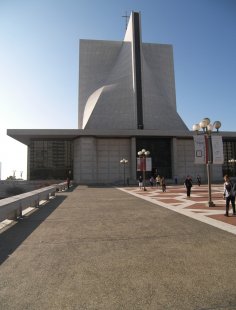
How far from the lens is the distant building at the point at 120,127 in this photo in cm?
5150

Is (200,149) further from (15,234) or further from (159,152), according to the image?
(159,152)

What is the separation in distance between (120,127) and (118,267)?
52.5 m

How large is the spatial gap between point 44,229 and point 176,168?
45.6 meters

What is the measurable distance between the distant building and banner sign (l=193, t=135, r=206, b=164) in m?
35.1

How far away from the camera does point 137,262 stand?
564 cm

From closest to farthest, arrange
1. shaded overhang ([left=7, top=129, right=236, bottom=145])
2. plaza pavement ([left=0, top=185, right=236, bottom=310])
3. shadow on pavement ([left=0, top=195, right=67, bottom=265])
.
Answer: plaza pavement ([left=0, top=185, right=236, bottom=310])
shadow on pavement ([left=0, top=195, right=67, bottom=265])
shaded overhang ([left=7, top=129, right=236, bottom=145])

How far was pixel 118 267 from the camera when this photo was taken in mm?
5352

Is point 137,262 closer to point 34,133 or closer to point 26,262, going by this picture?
point 26,262

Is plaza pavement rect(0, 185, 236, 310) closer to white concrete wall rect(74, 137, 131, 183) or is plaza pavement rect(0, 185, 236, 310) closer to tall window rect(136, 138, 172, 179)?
white concrete wall rect(74, 137, 131, 183)

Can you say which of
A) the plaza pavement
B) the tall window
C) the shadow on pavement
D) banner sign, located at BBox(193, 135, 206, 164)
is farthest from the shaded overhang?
the plaza pavement

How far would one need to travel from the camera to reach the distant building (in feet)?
169

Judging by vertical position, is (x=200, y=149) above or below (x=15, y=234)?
above

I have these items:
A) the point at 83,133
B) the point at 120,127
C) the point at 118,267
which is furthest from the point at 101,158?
the point at 118,267

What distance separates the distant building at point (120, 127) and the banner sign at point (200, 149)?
35.1 m
